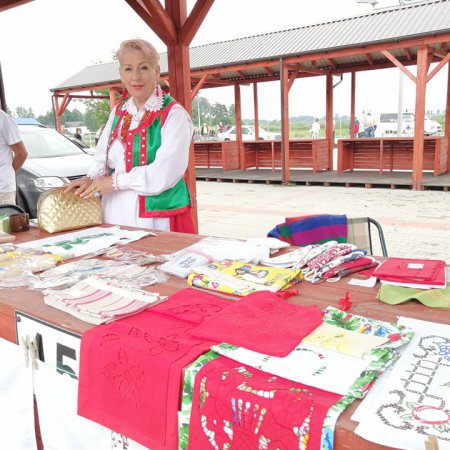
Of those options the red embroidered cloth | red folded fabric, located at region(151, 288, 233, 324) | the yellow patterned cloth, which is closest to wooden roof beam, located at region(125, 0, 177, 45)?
the yellow patterned cloth


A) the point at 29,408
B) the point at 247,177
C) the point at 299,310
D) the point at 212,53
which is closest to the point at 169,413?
the point at 299,310

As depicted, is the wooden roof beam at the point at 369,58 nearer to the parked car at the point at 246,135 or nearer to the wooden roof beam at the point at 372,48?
the wooden roof beam at the point at 372,48

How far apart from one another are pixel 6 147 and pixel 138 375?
330 cm

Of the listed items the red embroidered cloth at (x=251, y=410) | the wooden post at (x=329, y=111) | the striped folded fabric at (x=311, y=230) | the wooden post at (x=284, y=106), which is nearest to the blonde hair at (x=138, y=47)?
the striped folded fabric at (x=311, y=230)

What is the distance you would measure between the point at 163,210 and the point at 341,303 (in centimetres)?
129

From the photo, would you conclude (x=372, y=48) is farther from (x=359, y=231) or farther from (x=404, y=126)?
(x=404, y=126)

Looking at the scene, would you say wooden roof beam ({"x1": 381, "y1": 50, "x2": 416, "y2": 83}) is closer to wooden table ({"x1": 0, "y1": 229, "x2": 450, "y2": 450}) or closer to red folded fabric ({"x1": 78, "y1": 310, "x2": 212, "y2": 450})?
wooden table ({"x1": 0, "y1": 229, "x2": 450, "y2": 450})

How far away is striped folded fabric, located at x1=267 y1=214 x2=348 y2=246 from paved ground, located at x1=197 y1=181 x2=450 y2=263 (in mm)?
2942

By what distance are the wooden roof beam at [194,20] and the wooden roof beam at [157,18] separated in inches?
4.5

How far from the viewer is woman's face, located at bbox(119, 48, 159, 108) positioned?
2.13 metres

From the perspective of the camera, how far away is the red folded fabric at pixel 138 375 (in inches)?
38.1

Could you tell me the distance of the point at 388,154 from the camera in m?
12.3

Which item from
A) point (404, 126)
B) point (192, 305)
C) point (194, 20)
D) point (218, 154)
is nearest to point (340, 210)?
point (194, 20)

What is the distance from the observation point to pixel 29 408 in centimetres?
139
